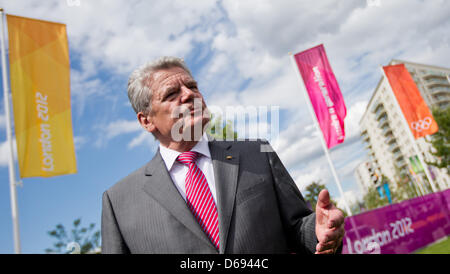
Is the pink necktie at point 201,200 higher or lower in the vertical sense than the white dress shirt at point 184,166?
lower

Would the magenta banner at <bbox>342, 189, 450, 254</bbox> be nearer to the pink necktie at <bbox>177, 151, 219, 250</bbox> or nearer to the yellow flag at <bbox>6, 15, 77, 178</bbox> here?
Result: the pink necktie at <bbox>177, 151, 219, 250</bbox>

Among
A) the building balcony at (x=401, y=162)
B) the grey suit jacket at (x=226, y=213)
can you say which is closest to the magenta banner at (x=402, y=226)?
the grey suit jacket at (x=226, y=213)

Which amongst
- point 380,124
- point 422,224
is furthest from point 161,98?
point 380,124

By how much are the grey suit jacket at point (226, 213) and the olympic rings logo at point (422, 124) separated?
14.6 metres

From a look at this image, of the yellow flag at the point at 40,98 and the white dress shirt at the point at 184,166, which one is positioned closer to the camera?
the white dress shirt at the point at 184,166

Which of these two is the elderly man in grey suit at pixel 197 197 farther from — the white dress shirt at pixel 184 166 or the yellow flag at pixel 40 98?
the yellow flag at pixel 40 98

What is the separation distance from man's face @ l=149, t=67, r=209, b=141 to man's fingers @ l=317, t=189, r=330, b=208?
89 centimetres

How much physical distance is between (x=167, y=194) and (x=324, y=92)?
9.78 meters

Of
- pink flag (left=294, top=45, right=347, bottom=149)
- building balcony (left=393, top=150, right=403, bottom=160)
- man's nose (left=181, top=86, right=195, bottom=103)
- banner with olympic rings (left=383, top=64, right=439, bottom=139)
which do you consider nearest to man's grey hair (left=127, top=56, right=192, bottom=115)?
man's nose (left=181, top=86, right=195, bottom=103)

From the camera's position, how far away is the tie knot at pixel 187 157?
1.86 m

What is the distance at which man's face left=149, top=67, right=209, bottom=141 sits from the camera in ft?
5.99

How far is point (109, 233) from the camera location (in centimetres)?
174

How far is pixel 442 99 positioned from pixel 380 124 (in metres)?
16.6
